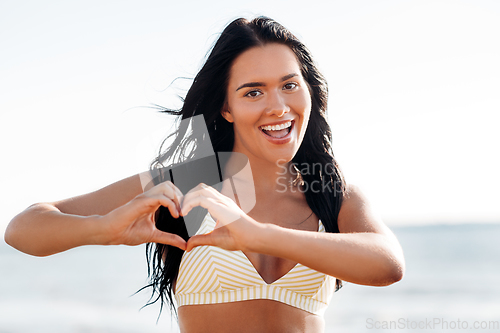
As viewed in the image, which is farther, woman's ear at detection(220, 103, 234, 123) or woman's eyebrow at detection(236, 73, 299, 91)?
woman's ear at detection(220, 103, 234, 123)

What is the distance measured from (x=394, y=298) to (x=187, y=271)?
9.97m

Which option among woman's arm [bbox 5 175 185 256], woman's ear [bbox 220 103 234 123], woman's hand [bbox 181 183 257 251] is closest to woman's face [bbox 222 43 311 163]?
woman's ear [bbox 220 103 234 123]

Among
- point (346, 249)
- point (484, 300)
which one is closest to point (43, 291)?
point (484, 300)

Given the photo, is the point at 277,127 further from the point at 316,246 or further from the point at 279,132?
the point at 316,246

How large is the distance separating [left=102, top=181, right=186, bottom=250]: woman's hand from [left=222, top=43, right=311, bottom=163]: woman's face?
943 mm

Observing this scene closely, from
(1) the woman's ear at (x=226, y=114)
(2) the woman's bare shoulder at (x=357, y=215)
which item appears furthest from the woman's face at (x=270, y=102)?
(2) the woman's bare shoulder at (x=357, y=215)

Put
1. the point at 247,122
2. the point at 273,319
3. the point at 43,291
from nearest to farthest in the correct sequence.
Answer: the point at 273,319, the point at 247,122, the point at 43,291

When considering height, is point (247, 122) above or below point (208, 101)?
below

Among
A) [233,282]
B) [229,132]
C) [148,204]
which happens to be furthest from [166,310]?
[148,204]

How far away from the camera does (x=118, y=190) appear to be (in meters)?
2.66

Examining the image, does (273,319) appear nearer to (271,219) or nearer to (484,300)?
(271,219)

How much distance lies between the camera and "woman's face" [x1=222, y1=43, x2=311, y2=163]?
9.11 feet

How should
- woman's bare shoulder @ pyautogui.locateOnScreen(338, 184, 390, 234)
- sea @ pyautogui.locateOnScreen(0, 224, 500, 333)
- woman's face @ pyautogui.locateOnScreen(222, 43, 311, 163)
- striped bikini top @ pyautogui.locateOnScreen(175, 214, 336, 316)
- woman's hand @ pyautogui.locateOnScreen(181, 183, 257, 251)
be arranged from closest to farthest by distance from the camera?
woman's hand @ pyautogui.locateOnScreen(181, 183, 257, 251) < woman's bare shoulder @ pyautogui.locateOnScreen(338, 184, 390, 234) < striped bikini top @ pyautogui.locateOnScreen(175, 214, 336, 316) < woman's face @ pyautogui.locateOnScreen(222, 43, 311, 163) < sea @ pyautogui.locateOnScreen(0, 224, 500, 333)

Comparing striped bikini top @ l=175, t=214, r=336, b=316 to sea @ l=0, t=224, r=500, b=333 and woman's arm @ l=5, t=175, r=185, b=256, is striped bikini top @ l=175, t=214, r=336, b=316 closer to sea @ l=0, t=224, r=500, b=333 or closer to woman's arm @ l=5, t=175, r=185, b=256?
woman's arm @ l=5, t=175, r=185, b=256
